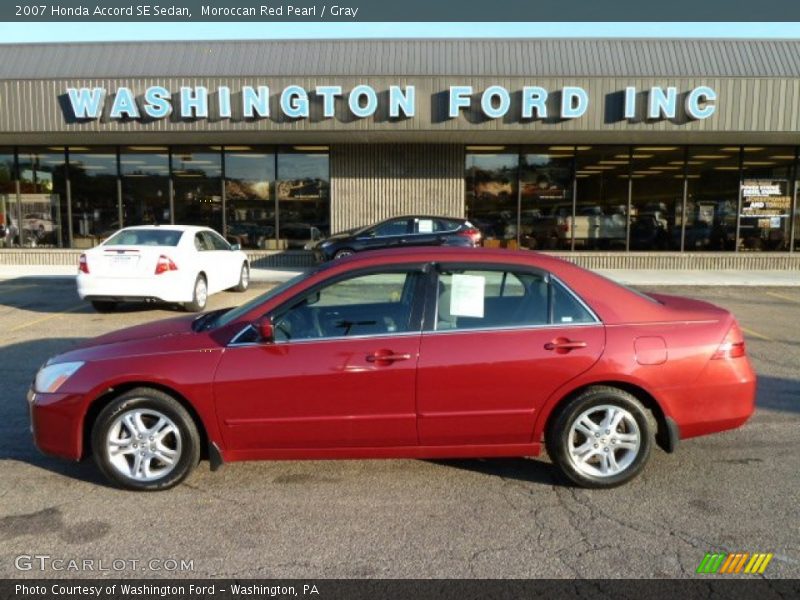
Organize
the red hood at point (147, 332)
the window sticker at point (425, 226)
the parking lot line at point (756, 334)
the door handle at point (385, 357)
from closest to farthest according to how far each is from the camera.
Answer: the door handle at point (385, 357) < the red hood at point (147, 332) < the parking lot line at point (756, 334) < the window sticker at point (425, 226)

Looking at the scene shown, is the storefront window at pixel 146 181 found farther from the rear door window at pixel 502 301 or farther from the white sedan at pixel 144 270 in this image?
the rear door window at pixel 502 301

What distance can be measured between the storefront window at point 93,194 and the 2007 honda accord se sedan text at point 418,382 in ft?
50.1

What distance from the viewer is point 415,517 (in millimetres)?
3645

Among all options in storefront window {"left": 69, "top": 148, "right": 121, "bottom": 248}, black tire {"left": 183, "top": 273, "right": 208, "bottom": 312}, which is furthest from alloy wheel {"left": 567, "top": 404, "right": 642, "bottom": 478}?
storefront window {"left": 69, "top": 148, "right": 121, "bottom": 248}

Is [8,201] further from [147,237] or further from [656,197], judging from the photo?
[656,197]

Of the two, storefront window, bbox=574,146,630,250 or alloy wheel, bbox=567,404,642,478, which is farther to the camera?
storefront window, bbox=574,146,630,250

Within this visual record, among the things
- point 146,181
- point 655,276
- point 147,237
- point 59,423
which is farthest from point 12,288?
point 655,276

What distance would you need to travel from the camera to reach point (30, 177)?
1803cm

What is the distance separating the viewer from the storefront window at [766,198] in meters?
17.0

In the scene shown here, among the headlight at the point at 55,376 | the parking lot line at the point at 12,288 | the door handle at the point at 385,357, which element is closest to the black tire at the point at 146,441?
the headlight at the point at 55,376

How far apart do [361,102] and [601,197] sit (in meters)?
6.96

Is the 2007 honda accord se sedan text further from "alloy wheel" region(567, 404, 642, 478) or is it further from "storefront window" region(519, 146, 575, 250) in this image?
"storefront window" region(519, 146, 575, 250)

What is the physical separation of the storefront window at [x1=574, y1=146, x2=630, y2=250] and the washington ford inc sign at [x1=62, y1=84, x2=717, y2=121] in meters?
2.82

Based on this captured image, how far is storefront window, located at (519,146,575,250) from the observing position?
1714 cm
